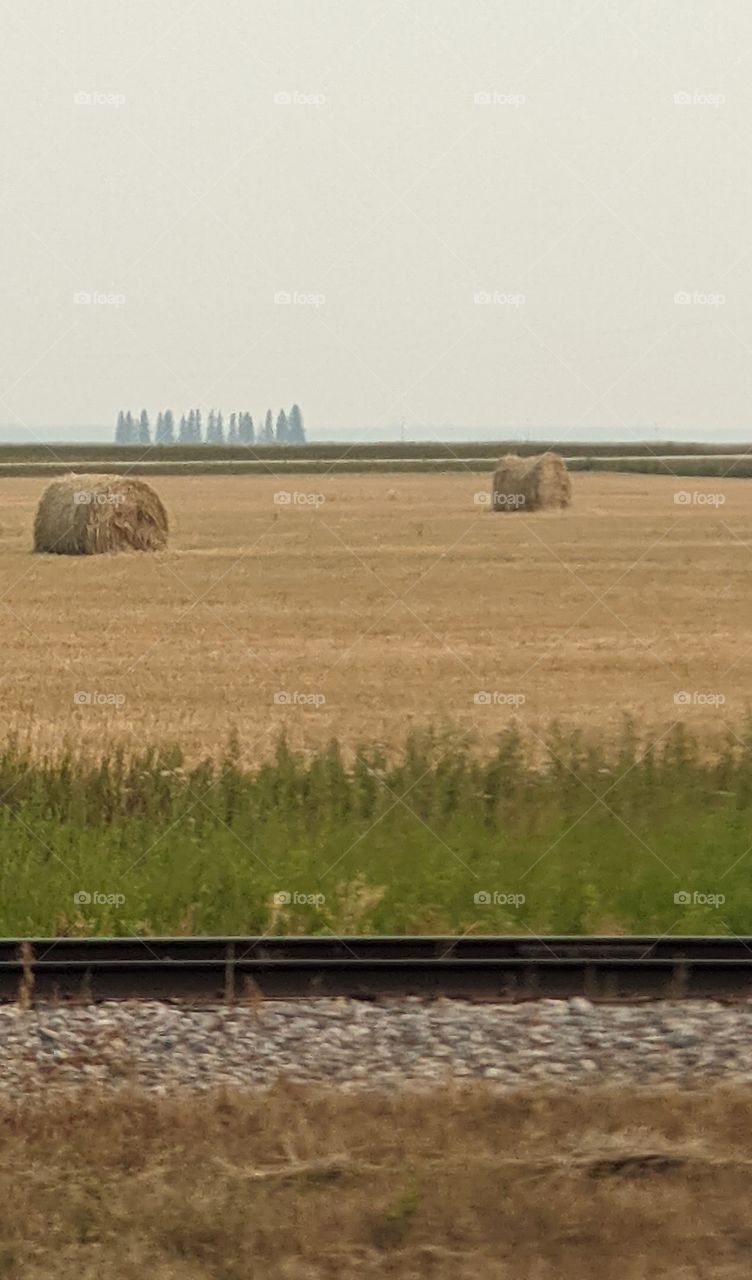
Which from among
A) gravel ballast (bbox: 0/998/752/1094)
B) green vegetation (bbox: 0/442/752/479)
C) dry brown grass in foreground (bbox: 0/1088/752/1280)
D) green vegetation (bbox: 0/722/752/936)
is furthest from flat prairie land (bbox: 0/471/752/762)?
green vegetation (bbox: 0/442/752/479)

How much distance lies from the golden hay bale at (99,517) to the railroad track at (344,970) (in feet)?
79.0

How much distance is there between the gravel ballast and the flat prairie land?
646 centimetres

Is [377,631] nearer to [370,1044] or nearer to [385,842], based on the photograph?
[385,842]

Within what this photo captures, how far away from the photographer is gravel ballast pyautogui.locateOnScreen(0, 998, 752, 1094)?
7703mm

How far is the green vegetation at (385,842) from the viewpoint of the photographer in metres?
10.2

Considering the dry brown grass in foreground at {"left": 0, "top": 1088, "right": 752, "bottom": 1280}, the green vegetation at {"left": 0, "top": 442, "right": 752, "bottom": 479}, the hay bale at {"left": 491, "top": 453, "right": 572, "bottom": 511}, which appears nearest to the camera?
the dry brown grass in foreground at {"left": 0, "top": 1088, "right": 752, "bottom": 1280}

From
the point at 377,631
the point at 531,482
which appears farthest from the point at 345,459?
the point at 377,631

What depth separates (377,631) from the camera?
81.9 feet

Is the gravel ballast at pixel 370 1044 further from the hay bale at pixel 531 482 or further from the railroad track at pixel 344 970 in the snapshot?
the hay bale at pixel 531 482

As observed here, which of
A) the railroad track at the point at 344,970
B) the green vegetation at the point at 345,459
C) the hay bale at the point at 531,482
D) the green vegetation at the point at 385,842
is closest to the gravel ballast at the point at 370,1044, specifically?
the railroad track at the point at 344,970

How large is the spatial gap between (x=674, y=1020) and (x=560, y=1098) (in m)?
1.47

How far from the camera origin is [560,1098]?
7.19 metres

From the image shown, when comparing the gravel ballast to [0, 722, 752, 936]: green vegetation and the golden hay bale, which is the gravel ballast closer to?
[0, 722, 752, 936]: green vegetation

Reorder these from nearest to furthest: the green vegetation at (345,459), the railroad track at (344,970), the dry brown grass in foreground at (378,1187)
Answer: the dry brown grass in foreground at (378,1187) < the railroad track at (344,970) < the green vegetation at (345,459)
